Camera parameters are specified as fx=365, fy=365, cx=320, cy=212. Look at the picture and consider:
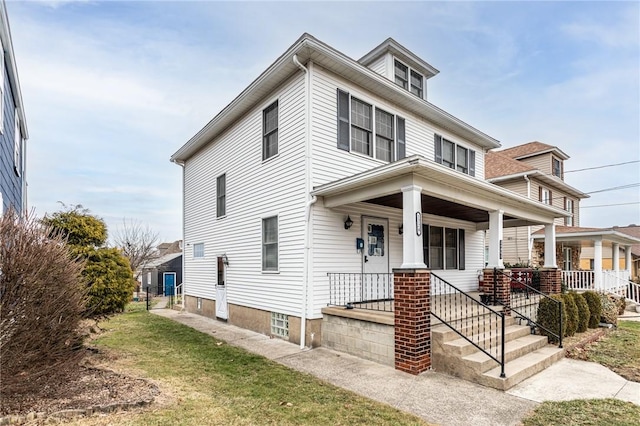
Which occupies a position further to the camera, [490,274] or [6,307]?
[490,274]

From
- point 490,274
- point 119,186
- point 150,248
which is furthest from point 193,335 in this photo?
point 150,248

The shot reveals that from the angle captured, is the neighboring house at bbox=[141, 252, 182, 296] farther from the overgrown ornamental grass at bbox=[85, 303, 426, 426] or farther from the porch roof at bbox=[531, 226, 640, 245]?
the porch roof at bbox=[531, 226, 640, 245]

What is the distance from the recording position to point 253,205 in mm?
9750

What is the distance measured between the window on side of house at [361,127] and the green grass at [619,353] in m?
6.12

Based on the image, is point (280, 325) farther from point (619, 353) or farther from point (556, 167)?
point (556, 167)

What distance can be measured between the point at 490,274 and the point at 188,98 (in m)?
12.9

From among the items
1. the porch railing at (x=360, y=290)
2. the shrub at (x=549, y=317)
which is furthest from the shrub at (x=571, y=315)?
the porch railing at (x=360, y=290)

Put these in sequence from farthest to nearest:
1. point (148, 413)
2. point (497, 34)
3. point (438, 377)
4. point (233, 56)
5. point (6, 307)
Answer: point (233, 56)
point (497, 34)
point (438, 377)
point (148, 413)
point (6, 307)

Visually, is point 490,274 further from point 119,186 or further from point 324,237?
point 119,186

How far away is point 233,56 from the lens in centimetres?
1297

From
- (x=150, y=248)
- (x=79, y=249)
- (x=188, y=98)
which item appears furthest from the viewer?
(x=150, y=248)

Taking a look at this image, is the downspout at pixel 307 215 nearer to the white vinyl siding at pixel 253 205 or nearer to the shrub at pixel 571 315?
the white vinyl siding at pixel 253 205

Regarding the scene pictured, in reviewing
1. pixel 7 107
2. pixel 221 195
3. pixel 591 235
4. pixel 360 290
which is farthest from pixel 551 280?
pixel 7 107

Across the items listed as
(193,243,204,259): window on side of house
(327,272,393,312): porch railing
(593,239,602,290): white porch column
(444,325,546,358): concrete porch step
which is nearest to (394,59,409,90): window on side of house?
(327,272,393,312): porch railing
